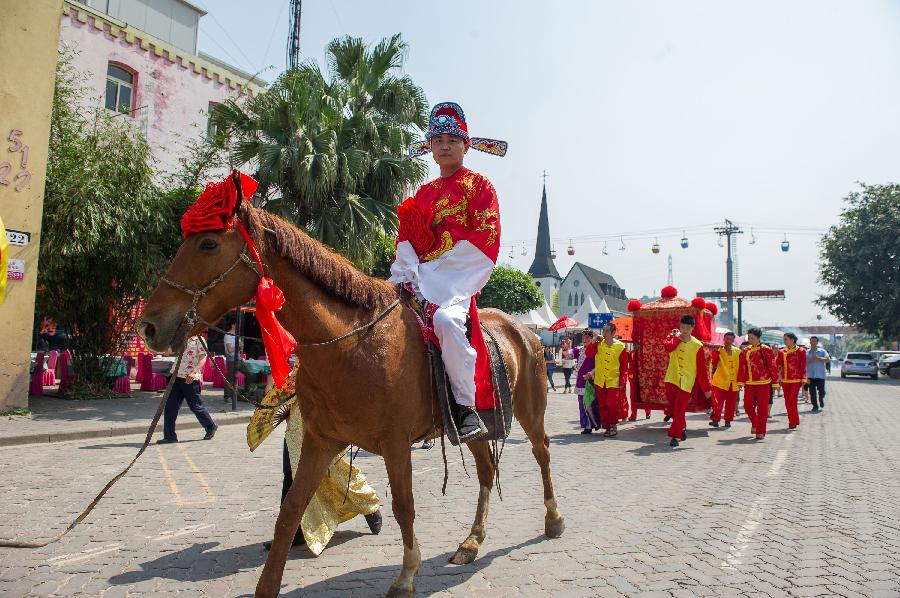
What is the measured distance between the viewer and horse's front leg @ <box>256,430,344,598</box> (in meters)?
3.26

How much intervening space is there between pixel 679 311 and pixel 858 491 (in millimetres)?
5904

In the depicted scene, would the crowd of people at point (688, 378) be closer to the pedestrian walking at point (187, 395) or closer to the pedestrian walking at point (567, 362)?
the pedestrian walking at point (187, 395)

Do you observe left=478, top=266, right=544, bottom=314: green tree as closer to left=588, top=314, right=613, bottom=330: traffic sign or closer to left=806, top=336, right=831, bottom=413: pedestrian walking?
left=588, top=314, right=613, bottom=330: traffic sign

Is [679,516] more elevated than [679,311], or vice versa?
[679,311]

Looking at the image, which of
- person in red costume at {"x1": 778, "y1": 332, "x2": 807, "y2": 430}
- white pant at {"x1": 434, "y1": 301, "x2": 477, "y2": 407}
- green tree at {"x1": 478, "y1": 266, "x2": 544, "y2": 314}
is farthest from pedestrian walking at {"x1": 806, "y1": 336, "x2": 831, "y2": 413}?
green tree at {"x1": 478, "y1": 266, "x2": 544, "y2": 314}

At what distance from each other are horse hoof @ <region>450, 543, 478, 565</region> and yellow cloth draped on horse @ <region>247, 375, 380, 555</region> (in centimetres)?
84

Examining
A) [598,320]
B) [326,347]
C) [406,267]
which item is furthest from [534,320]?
[326,347]

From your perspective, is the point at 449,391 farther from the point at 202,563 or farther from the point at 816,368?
the point at 816,368

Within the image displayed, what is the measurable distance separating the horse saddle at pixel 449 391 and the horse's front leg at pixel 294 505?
2.17 ft

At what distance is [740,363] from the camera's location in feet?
40.0

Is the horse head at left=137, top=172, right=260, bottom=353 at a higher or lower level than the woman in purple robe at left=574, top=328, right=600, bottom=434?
higher

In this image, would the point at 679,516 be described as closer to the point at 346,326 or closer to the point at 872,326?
the point at 346,326

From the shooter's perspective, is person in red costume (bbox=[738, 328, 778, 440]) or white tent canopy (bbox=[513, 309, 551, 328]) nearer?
person in red costume (bbox=[738, 328, 778, 440])

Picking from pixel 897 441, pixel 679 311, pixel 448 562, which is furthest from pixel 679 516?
pixel 897 441
